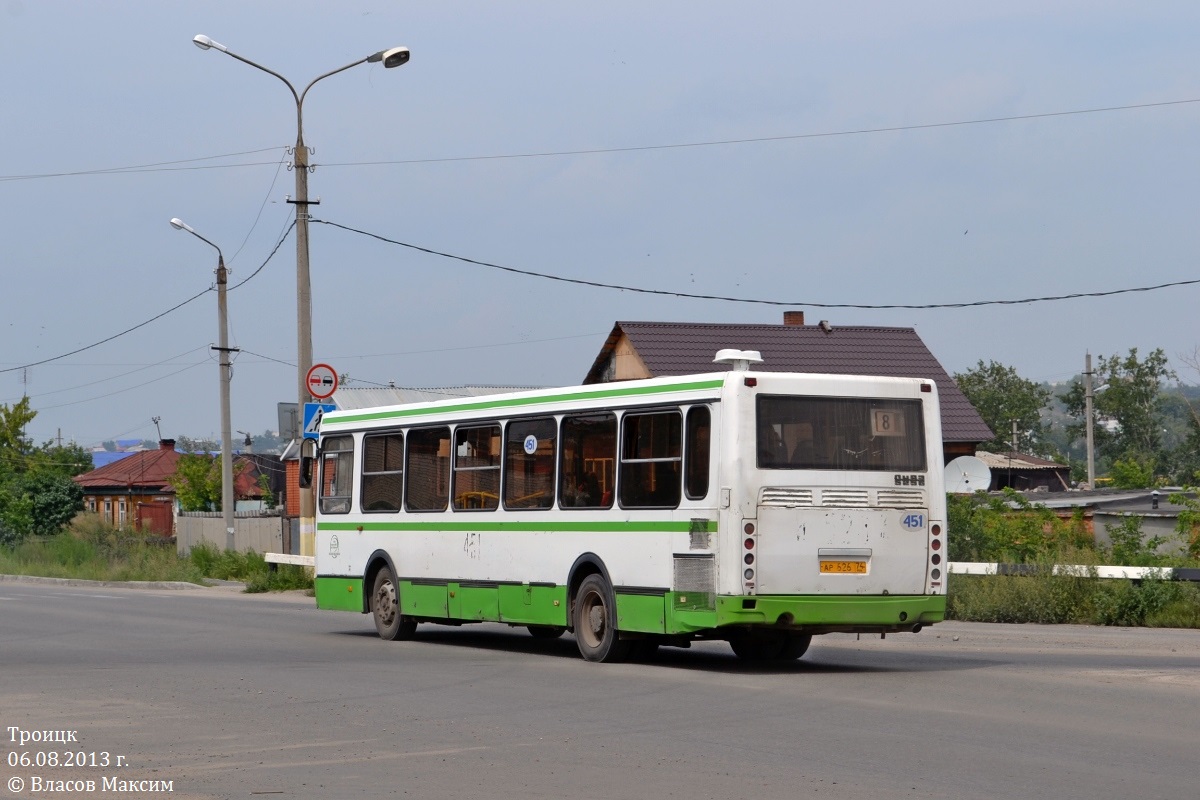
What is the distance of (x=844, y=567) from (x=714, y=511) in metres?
1.31

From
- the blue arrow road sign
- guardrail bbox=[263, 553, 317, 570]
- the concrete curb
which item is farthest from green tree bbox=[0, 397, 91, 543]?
the blue arrow road sign

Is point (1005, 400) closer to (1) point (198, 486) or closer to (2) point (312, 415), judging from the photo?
(1) point (198, 486)

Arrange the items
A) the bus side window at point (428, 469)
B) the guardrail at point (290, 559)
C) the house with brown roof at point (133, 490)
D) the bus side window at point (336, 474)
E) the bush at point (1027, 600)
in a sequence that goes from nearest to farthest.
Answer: the bus side window at point (428, 469), the bus side window at point (336, 474), the bush at point (1027, 600), the guardrail at point (290, 559), the house with brown roof at point (133, 490)

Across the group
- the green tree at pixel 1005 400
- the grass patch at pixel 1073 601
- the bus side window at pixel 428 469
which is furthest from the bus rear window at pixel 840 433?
the green tree at pixel 1005 400

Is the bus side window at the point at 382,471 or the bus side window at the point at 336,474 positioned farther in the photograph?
the bus side window at the point at 336,474

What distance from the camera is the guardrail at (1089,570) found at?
20.0 m

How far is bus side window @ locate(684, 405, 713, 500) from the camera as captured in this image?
14.8m

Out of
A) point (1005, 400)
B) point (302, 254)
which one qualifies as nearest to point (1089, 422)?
point (1005, 400)

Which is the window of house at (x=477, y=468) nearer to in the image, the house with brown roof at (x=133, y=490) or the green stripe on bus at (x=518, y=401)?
the green stripe on bus at (x=518, y=401)

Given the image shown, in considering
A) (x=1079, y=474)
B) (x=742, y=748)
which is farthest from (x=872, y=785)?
(x=1079, y=474)

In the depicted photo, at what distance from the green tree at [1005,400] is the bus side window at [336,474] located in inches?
3580

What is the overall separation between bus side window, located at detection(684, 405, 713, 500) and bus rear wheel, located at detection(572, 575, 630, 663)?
1625 millimetres

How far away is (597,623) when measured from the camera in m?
16.2

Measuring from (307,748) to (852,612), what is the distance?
246 inches
